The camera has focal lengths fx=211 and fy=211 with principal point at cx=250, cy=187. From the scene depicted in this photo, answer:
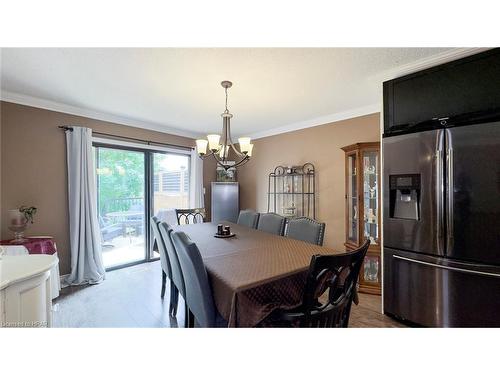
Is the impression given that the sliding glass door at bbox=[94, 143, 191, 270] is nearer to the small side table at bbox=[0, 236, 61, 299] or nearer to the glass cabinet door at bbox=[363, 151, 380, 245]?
the small side table at bbox=[0, 236, 61, 299]

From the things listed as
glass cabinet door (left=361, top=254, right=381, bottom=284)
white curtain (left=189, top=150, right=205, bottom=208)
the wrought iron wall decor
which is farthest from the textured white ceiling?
glass cabinet door (left=361, top=254, right=381, bottom=284)

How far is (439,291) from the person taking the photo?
171 cm

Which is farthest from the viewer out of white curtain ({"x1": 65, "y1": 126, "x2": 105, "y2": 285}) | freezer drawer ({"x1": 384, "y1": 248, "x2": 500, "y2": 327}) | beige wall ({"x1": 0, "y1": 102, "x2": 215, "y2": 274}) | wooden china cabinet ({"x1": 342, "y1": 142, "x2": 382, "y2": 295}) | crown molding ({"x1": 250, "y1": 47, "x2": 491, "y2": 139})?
white curtain ({"x1": 65, "y1": 126, "x2": 105, "y2": 285})

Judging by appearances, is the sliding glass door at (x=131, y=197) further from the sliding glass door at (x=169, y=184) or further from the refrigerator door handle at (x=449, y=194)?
the refrigerator door handle at (x=449, y=194)

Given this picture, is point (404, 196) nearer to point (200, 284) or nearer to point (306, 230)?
point (306, 230)

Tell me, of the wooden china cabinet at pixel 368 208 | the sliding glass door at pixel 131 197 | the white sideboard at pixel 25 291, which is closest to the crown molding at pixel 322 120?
the wooden china cabinet at pixel 368 208

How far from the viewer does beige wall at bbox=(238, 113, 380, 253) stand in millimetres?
2969

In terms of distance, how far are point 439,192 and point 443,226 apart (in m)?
0.28

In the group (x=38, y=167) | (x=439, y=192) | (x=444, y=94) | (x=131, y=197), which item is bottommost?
(x=131, y=197)

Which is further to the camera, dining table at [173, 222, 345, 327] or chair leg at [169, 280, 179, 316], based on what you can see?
chair leg at [169, 280, 179, 316]

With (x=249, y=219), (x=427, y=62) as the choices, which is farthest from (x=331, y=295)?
(x=427, y=62)
